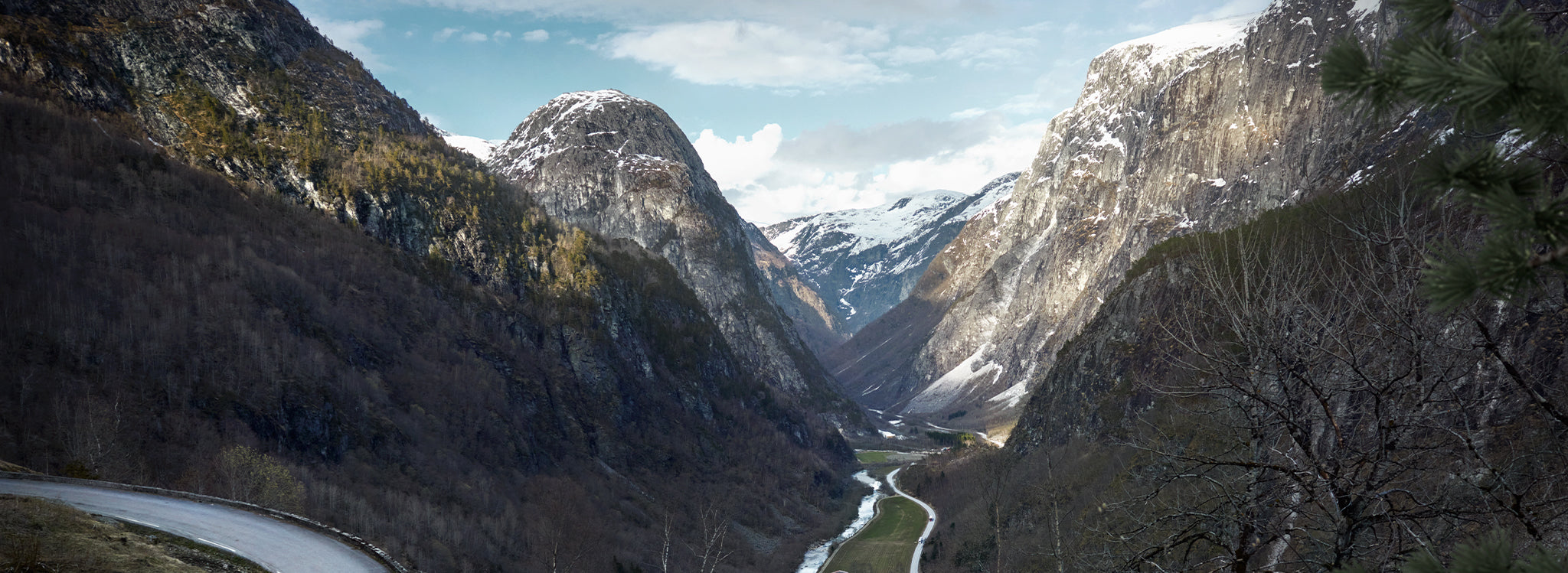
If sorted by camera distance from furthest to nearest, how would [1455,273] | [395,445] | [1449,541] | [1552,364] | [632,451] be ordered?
[632,451] → [395,445] → [1552,364] → [1449,541] → [1455,273]

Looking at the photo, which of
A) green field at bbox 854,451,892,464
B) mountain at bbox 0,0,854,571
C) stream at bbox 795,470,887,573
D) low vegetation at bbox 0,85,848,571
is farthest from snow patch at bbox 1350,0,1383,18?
low vegetation at bbox 0,85,848,571

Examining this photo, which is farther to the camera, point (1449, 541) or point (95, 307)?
point (95, 307)

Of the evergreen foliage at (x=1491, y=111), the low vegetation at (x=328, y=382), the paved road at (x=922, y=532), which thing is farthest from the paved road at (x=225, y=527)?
the paved road at (x=922, y=532)

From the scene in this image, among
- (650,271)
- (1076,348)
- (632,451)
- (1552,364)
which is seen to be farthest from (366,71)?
(1552,364)

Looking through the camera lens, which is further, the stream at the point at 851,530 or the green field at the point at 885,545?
the stream at the point at 851,530

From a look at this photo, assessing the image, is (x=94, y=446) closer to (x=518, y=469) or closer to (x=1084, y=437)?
(x=518, y=469)

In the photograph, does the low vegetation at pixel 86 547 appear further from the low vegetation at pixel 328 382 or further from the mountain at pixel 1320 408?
the mountain at pixel 1320 408

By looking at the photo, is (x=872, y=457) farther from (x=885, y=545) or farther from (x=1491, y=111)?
(x=1491, y=111)
